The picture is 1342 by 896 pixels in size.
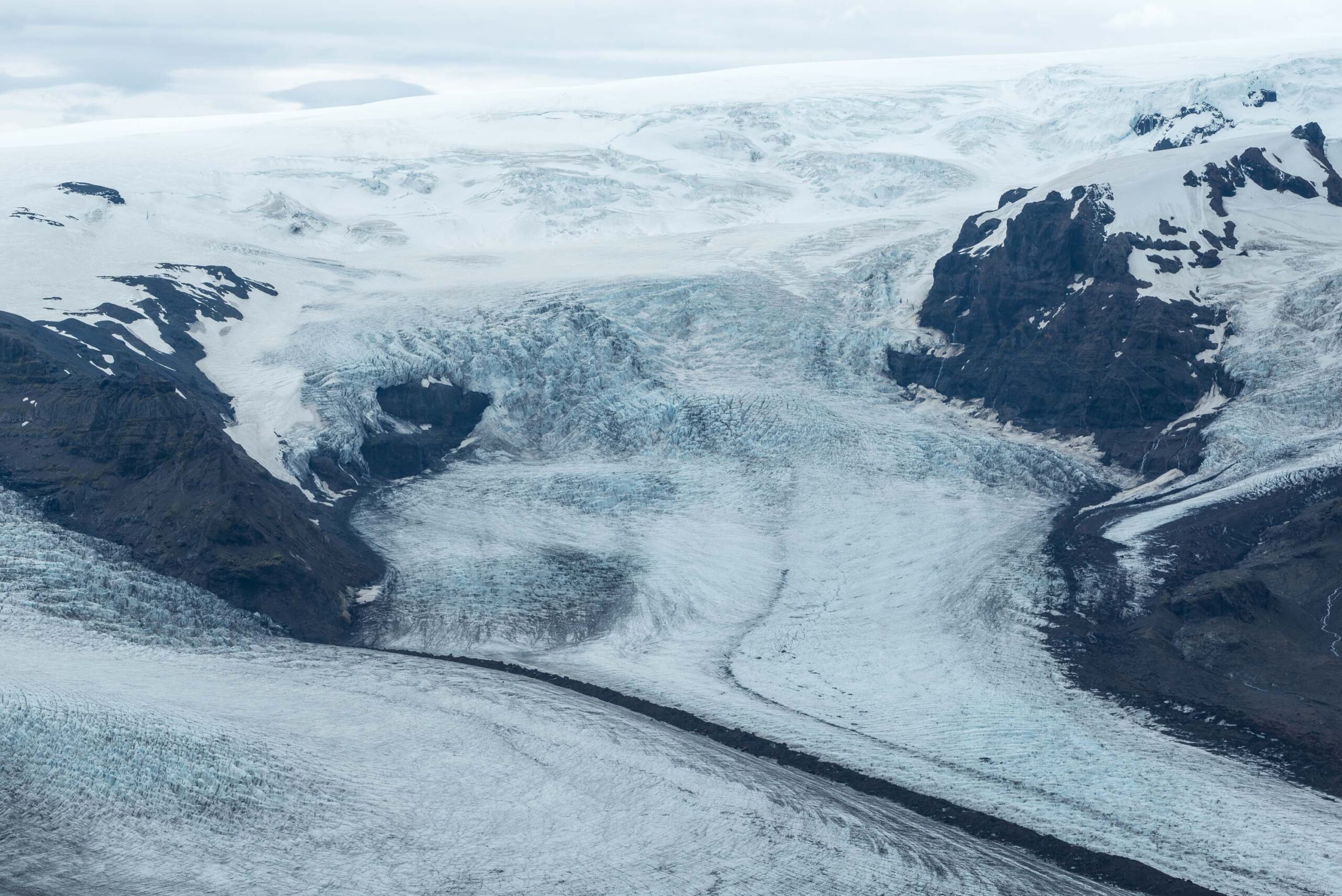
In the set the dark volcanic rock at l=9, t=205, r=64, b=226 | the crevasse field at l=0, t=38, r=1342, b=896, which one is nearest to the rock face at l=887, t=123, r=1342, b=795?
the crevasse field at l=0, t=38, r=1342, b=896

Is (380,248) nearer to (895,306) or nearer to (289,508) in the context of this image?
(895,306)

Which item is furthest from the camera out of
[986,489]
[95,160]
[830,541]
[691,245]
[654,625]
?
[95,160]

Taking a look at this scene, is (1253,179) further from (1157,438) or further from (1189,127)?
(1189,127)

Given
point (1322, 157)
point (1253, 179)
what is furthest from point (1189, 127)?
point (1253, 179)

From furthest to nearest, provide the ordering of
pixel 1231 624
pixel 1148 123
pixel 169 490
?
pixel 1148 123 → pixel 169 490 → pixel 1231 624

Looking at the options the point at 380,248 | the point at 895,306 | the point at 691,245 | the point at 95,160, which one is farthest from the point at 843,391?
the point at 95,160

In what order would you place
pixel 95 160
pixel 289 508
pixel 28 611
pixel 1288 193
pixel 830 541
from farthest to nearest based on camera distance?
pixel 95 160, pixel 1288 193, pixel 830 541, pixel 289 508, pixel 28 611

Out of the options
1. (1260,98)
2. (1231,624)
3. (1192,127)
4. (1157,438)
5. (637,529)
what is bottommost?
(637,529)

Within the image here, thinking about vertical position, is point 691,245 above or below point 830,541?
above
